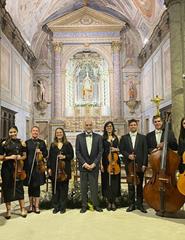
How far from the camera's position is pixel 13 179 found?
16.5 ft

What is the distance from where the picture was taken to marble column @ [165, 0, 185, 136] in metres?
8.38

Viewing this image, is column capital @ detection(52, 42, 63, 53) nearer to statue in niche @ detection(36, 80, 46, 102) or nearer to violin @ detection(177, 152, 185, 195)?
statue in niche @ detection(36, 80, 46, 102)

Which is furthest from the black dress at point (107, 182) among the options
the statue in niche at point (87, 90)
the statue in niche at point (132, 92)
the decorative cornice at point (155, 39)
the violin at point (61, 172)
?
the statue in niche at point (87, 90)

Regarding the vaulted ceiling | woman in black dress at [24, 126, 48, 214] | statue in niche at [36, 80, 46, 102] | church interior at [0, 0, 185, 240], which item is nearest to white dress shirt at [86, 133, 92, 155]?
woman in black dress at [24, 126, 48, 214]

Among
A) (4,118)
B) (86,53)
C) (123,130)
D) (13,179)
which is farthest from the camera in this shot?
(86,53)

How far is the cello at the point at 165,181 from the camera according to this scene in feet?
15.1

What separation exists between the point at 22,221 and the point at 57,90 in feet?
46.1

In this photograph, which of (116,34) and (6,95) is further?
(116,34)

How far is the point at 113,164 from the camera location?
17.5ft

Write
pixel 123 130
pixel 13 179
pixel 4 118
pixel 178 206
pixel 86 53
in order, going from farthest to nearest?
pixel 86 53
pixel 123 130
pixel 4 118
pixel 13 179
pixel 178 206

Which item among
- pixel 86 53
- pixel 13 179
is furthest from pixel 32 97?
pixel 13 179

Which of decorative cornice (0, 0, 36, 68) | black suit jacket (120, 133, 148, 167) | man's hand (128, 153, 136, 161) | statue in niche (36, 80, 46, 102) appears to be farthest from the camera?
statue in niche (36, 80, 46, 102)

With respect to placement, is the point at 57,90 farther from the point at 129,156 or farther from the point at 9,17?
the point at 129,156

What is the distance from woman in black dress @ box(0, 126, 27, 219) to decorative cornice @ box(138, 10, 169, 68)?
8.65 m
